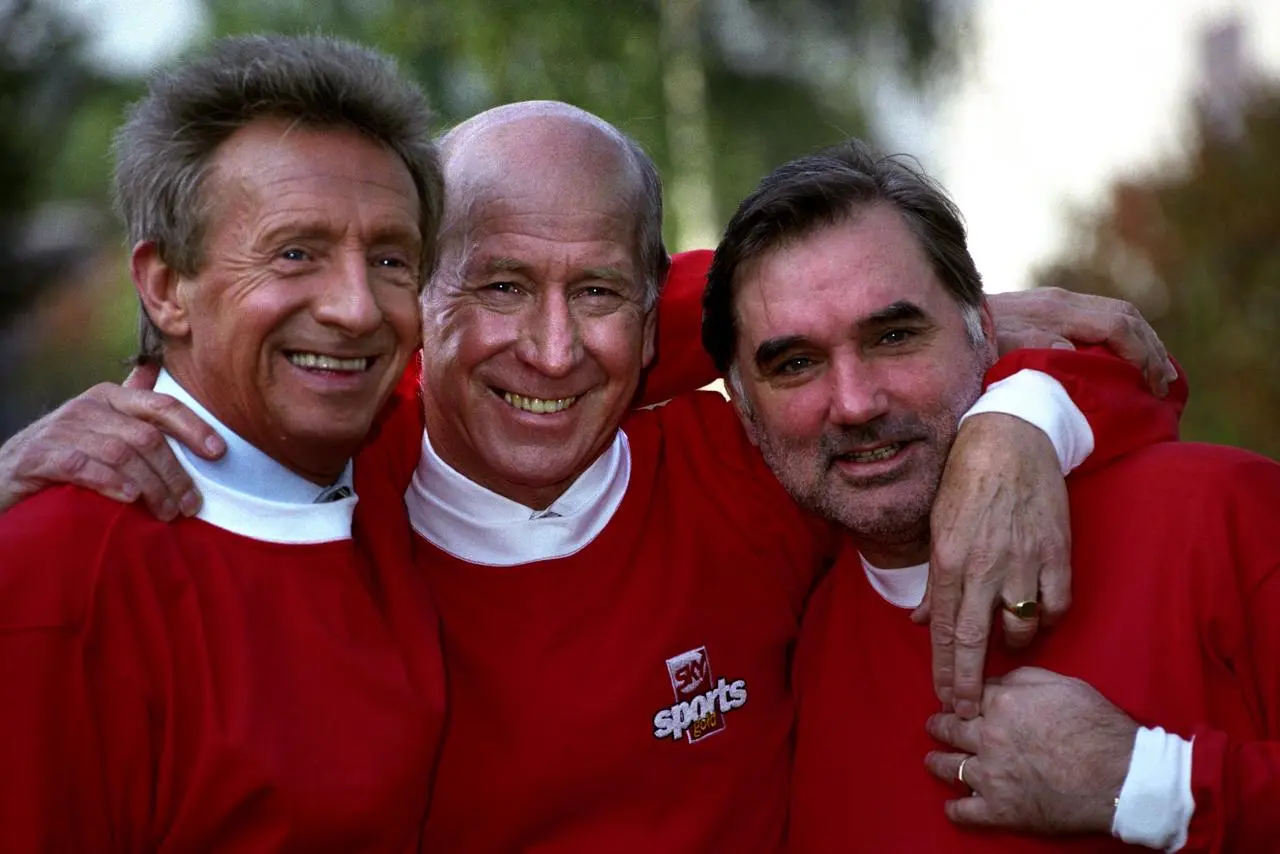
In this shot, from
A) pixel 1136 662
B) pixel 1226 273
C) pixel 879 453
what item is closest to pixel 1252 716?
pixel 1136 662

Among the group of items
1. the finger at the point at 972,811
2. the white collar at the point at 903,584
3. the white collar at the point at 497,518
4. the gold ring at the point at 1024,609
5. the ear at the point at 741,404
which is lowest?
the finger at the point at 972,811

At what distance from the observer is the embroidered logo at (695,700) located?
286 centimetres

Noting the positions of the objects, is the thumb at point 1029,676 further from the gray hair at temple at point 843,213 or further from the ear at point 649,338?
the ear at point 649,338

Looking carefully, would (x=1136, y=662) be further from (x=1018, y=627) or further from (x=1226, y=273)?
(x=1226, y=273)

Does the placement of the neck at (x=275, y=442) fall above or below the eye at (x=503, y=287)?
below

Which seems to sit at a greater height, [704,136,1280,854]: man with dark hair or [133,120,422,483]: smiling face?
[133,120,422,483]: smiling face

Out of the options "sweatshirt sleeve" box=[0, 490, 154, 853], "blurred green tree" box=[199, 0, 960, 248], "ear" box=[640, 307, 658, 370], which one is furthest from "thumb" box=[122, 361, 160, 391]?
"blurred green tree" box=[199, 0, 960, 248]

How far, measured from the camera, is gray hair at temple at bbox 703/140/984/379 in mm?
2986

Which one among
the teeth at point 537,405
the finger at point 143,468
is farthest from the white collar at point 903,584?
the finger at point 143,468

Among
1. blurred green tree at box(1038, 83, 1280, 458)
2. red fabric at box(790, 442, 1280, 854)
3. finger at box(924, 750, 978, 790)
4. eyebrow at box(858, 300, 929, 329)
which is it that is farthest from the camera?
blurred green tree at box(1038, 83, 1280, 458)

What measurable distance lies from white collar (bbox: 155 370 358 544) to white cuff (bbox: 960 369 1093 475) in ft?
4.25

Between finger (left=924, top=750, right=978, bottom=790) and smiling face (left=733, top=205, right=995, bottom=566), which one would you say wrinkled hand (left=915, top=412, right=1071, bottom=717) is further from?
smiling face (left=733, top=205, right=995, bottom=566)

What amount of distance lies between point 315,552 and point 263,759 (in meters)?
0.39

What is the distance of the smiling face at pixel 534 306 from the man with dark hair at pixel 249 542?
1.20 feet
